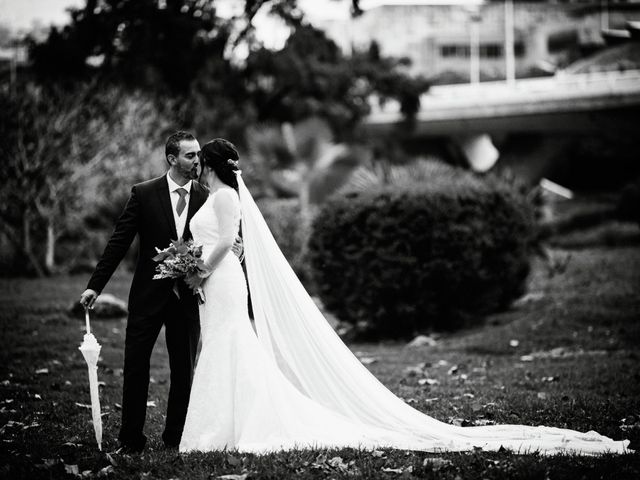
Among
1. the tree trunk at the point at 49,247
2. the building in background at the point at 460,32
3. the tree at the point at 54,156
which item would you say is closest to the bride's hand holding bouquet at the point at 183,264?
the tree at the point at 54,156

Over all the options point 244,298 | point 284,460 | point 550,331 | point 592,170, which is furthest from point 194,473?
point 592,170

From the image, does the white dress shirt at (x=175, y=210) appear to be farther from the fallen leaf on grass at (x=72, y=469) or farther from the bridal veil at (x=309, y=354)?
the fallen leaf on grass at (x=72, y=469)

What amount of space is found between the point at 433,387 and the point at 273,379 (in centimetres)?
340

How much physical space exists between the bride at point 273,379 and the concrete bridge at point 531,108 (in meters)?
22.7

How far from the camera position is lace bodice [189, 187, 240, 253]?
19.9 ft

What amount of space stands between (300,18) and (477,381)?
15.9 meters

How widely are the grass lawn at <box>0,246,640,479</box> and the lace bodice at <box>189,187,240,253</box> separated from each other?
1.63 meters

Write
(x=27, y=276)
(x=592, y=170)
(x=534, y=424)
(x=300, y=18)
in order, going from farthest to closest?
(x=592, y=170), (x=300, y=18), (x=27, y=276), (x=534, y=424)

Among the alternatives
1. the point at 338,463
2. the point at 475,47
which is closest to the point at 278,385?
the point at 338,463

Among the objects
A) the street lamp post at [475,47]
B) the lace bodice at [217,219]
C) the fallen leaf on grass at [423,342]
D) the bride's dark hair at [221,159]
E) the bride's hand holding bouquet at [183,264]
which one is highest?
the street lamp post at [475,47]

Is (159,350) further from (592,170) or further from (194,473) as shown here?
(592,170)

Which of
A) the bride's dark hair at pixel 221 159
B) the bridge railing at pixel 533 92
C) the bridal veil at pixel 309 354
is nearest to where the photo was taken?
the bride's dark hair at pixel 221 159

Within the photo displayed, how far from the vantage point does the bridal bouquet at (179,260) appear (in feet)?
19.5

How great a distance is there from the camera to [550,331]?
41.1 ft
